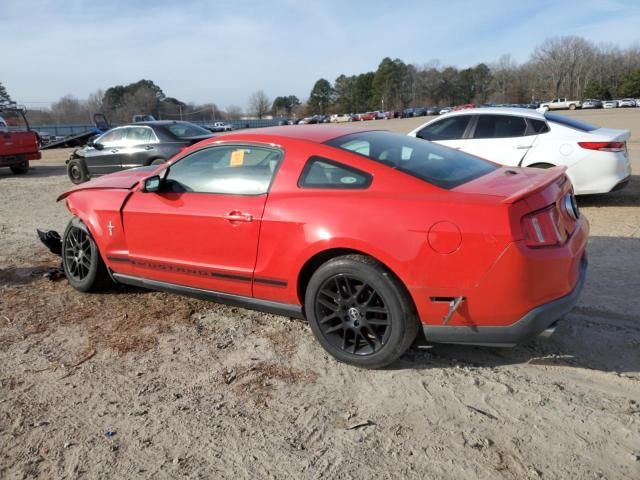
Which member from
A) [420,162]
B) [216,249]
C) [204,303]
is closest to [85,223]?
[204,303]

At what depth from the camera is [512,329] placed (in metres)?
2.88

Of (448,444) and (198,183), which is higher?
(198,183)

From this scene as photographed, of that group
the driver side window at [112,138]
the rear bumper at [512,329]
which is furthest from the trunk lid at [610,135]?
the driver side window at [112,138]

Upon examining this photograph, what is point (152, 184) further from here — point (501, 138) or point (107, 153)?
point (107, 153)

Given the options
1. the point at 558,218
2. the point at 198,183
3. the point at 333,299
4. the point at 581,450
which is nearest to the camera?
the point at 581,450

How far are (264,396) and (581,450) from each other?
1.68 m

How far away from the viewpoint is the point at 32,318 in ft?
14.3

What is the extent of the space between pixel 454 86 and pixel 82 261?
415ft

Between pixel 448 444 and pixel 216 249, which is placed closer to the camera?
pixel 448 444

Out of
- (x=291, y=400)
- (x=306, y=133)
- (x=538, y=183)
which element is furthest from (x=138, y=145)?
(x=538, y=183)

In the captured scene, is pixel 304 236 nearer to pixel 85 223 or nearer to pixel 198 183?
pixel 198 183

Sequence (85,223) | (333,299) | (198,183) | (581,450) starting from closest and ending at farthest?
1. (581,450)
2. (333,299)
3. (198,183)
4. (85,223)

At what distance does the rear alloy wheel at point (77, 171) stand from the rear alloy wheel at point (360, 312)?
11.3m

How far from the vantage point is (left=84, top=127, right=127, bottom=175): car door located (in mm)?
12086
